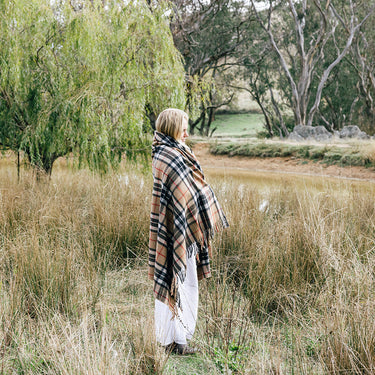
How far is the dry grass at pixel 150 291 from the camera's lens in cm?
255

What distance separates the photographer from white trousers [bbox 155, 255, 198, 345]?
9.46 feet

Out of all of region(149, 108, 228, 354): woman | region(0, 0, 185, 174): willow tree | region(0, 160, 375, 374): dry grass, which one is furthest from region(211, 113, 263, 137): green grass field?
region(149, 108, 228, 354): woman

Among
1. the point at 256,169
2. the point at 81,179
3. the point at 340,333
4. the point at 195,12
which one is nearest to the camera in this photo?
the point at 340,333

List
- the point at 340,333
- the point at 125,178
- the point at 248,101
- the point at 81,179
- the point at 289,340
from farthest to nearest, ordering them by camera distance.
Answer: the point at 248,101
the point at 81,179
the point at 125,178
the point at 289,340
the point at 340,333

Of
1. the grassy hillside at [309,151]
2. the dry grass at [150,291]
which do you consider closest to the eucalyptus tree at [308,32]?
the grassy hillside at [309,151]

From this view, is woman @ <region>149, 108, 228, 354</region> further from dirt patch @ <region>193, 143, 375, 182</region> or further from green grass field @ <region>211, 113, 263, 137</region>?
A: green grass field @ <region>211, 113, 263, 137</region>

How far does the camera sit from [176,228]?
9.11 feet

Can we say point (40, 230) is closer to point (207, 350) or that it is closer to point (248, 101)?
point (207, 350)

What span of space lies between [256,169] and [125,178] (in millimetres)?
9422

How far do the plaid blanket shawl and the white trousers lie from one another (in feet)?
0.30

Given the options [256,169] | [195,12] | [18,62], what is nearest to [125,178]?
[18,62]

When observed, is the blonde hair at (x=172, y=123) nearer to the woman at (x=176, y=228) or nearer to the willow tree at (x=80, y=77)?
the woman at (x=176, y=228)

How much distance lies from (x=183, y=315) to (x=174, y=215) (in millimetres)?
695

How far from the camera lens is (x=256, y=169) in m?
15.5
